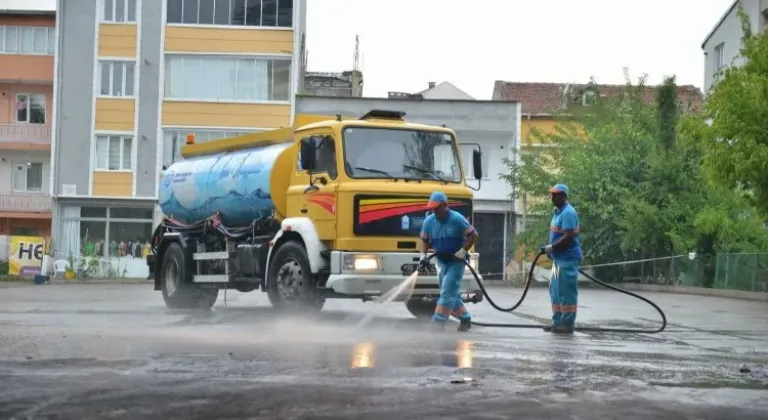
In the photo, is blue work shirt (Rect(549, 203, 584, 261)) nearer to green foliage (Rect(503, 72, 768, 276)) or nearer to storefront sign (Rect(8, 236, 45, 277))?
green foliage (Rect(503, 72, 768, 276))

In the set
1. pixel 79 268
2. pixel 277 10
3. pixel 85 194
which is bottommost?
pixel 79 268

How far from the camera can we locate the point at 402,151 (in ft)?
48.8

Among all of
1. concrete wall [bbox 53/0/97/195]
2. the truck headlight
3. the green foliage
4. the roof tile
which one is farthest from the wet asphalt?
the roof tile

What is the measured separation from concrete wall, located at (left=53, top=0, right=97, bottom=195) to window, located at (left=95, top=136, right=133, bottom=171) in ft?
1.65

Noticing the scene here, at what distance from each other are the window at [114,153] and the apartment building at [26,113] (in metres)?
3.61

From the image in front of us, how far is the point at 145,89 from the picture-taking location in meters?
44.3

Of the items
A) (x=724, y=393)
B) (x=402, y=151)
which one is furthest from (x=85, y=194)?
(x=724, y=393)

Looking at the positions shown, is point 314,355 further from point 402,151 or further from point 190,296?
point 190,296

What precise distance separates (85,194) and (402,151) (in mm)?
32065

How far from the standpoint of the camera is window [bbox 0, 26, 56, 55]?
47.0 m

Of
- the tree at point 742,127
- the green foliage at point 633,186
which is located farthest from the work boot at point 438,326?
the green foliage at point 633,186

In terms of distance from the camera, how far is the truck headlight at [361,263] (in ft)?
46.2

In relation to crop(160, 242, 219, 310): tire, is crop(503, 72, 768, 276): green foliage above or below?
above

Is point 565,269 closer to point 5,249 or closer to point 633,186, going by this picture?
point 633,186
